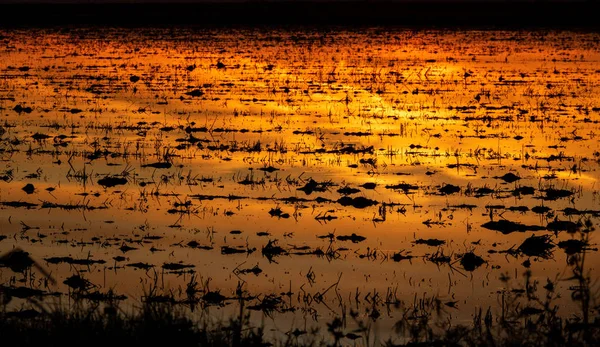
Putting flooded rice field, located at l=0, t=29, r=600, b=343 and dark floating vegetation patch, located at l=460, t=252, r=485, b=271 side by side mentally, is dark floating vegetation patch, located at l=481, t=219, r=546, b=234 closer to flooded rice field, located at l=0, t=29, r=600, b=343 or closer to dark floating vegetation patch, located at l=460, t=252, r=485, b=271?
flooded rice field, located at l=0, t=29, r=600, b=343

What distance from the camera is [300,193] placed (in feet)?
46.2

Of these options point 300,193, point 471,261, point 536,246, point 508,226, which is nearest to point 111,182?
point 300,193

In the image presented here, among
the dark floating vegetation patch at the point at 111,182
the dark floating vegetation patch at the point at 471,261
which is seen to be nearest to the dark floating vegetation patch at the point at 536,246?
the dark floating vegetation patch at the point at 471,261

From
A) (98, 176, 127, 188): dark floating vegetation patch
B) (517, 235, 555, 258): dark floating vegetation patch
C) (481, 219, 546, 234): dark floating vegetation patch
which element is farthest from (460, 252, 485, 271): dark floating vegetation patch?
(98, 176, 127, 188): dark floating vegetation patch

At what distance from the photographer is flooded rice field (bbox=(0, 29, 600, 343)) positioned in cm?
972

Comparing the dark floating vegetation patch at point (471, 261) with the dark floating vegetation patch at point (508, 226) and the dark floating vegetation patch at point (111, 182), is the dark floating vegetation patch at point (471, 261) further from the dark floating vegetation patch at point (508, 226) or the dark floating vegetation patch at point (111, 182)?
the dark floating vegetation patch at point (111, 182)

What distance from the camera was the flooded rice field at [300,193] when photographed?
972cm

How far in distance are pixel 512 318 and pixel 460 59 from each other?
3211 centimetres

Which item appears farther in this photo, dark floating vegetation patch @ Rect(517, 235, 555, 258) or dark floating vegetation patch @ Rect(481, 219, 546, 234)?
dark floating vegetation patch @ Rect(481, 219, 546, 234)

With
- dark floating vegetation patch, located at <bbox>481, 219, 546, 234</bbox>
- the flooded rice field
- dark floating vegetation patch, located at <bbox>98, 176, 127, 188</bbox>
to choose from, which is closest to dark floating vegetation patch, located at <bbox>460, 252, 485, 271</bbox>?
the flooded rice field

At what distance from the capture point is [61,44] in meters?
49.7

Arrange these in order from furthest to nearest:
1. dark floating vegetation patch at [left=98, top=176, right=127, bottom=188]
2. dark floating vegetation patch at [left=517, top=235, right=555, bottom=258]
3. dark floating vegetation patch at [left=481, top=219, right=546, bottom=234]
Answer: dark floating vegetation patch at [left=98, top=176, right=127, bottom=188]
dark floating vegetation patch at [left=481, top=219, right=546, bottom=234]
dark floating vegetation patch at [left=517, top=235, right=555, bottom=258]

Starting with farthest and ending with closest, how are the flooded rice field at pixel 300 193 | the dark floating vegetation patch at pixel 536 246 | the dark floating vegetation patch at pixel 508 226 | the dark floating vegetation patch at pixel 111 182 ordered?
the dark floating vegetation patch at pixel 111 182 < the dark floating vegetation patch at pixel 508 226 < the dark floating vegetation patch at pixel 536 246 < the flooded rice field at pixel 300 193

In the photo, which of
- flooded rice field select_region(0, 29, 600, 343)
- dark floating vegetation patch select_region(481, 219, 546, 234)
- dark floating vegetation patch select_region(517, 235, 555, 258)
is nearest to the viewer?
flooded rice field select_region(0, 29, 600, 343)
